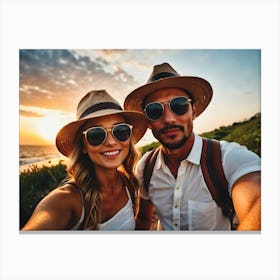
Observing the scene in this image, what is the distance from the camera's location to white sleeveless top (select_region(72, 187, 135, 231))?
20.7 ft

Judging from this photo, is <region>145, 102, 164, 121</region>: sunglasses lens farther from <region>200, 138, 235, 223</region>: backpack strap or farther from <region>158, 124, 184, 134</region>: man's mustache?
<region>200, 138, 235, 223</region>: backpack strap

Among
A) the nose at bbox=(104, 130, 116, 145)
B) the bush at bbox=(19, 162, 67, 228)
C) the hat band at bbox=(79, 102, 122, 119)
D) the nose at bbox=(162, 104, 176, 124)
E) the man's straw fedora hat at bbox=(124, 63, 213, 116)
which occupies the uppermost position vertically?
the man's straw fedora hat at bbox=(124, 63, 213, 116)

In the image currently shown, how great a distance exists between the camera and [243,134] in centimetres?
627

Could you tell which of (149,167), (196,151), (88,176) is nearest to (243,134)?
(196,151)

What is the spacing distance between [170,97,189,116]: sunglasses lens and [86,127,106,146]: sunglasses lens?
677 mm

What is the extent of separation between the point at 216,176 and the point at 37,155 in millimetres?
1656

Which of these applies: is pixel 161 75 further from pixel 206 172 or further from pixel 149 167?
pixel 206 172

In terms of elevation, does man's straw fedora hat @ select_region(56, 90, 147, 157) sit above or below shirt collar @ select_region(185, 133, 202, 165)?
above

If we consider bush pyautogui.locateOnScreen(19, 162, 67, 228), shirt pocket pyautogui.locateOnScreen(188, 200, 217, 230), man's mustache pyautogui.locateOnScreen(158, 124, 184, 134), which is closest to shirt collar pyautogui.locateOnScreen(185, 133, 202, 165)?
man's mustache pyautogui.locateOnScreen(158, 124, 184, 134)

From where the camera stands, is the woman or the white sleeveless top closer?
the woman
